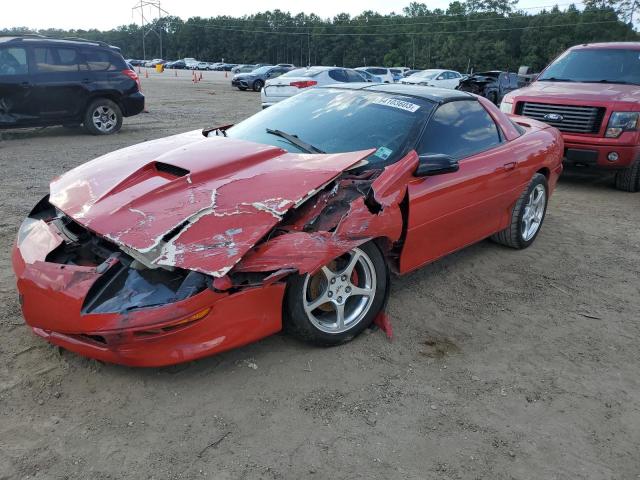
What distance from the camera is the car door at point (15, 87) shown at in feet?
29.6

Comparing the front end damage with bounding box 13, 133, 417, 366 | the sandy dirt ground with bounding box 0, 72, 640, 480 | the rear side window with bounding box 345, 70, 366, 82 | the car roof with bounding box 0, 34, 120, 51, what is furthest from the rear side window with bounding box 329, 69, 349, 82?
the front end damage with bounding box 13, 133, 417, 366

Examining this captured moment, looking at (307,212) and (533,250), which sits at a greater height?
(307,212)

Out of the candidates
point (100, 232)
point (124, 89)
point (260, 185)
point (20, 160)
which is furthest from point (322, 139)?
point (124, 89)

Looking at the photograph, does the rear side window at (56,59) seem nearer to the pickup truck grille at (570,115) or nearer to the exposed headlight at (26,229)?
the exposed headlight at (26,229)

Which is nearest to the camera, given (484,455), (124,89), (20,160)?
(484,455)

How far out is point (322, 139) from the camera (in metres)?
3.74

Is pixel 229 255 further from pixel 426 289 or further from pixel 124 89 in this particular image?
pixel 124 89

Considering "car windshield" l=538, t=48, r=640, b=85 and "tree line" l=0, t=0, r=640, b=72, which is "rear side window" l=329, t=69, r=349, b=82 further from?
"tree line" l=0, t=0, r=640, b=72

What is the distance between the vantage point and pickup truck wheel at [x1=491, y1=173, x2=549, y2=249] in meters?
4.73

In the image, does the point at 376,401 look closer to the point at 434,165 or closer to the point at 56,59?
the point at 434,165

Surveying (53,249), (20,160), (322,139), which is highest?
(322,139)

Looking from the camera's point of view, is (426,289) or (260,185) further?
(426,289)

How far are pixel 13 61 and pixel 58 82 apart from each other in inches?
29.1

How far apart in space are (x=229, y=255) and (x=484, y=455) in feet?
4.88
